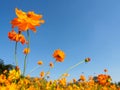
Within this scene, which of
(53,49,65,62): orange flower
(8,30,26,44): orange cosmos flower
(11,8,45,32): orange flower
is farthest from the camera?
(53,49,65,62): orange flower

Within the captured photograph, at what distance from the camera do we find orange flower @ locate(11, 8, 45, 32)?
232 cm

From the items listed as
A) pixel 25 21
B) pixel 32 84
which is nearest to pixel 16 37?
pixel 25 21

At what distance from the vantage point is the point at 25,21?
2381 mm

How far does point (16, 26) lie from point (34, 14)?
26 centimetres

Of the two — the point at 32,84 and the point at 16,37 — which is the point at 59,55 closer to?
the point at 16,37

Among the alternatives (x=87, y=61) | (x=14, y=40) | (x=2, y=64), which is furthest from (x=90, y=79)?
(x=2, y=64)

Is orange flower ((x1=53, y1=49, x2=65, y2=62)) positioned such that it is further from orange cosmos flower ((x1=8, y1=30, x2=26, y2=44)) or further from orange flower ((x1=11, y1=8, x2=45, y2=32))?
Answer: orange flower ((x1=11, y1=8, x2=45, y2=32))

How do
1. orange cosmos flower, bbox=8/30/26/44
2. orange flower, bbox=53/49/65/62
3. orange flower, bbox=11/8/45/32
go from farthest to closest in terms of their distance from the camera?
orange flower, bbox=53/49/65/62 → orange cosmos flower, bbox=8/30/26/44 → orange flower, bbox=11/8/45/32

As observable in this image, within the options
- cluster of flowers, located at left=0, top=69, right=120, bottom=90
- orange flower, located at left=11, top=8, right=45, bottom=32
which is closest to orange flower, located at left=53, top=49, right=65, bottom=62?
cluster of flowers, located at left=0, top=69, right=120, bottom=90

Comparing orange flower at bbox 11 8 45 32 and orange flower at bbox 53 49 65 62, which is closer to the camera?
orange flower at bbox 11 8 45 32

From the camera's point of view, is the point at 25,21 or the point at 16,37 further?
the point at 16,37

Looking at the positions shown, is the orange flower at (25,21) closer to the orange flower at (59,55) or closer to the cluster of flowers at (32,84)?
the cluster of flowers at (32,84)

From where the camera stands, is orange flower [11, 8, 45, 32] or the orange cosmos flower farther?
the orange cosmos flower

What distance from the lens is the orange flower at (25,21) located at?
2320 millimetres
